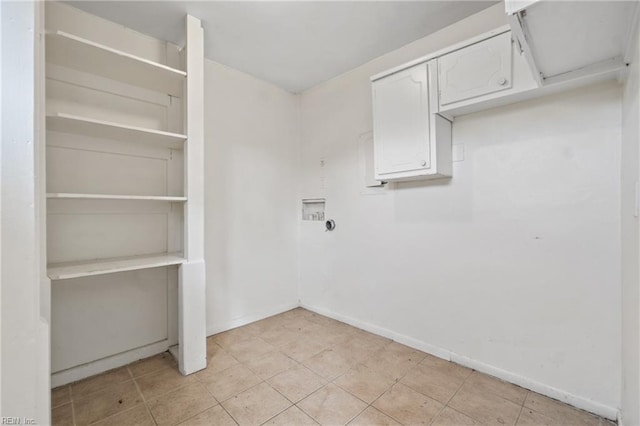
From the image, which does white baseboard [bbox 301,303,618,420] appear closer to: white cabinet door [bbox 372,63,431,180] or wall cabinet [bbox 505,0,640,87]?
white cabinet door [bbox 372,63,431,180]

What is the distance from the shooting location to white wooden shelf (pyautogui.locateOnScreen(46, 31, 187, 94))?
5.40 feet

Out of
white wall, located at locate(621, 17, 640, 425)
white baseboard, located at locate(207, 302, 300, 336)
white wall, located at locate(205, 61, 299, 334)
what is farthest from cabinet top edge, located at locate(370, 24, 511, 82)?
white baseboard, located at locate(207, 302, 300, 336)

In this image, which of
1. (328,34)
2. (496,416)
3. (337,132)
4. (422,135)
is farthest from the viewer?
(337,132)

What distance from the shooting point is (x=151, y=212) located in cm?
223

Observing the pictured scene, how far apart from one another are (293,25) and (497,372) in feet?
9.28

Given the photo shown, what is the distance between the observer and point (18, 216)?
0.84 meters

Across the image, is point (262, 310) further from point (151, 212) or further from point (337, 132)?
point (337, 132)

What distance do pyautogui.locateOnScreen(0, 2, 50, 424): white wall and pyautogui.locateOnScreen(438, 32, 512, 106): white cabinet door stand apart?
2.02m

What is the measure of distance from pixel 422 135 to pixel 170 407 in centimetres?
231

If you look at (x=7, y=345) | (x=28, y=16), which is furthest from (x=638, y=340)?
(x=28, y=16)

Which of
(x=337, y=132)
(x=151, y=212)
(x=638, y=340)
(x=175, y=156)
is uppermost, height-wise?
(x=337, y=132)

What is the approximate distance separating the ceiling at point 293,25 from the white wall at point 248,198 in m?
0.39

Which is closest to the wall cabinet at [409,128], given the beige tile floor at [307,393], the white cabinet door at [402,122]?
the white cabinet door at [402,122]

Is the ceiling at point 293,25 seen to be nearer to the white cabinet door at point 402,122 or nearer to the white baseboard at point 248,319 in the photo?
the white cabinet door at point 402,122
